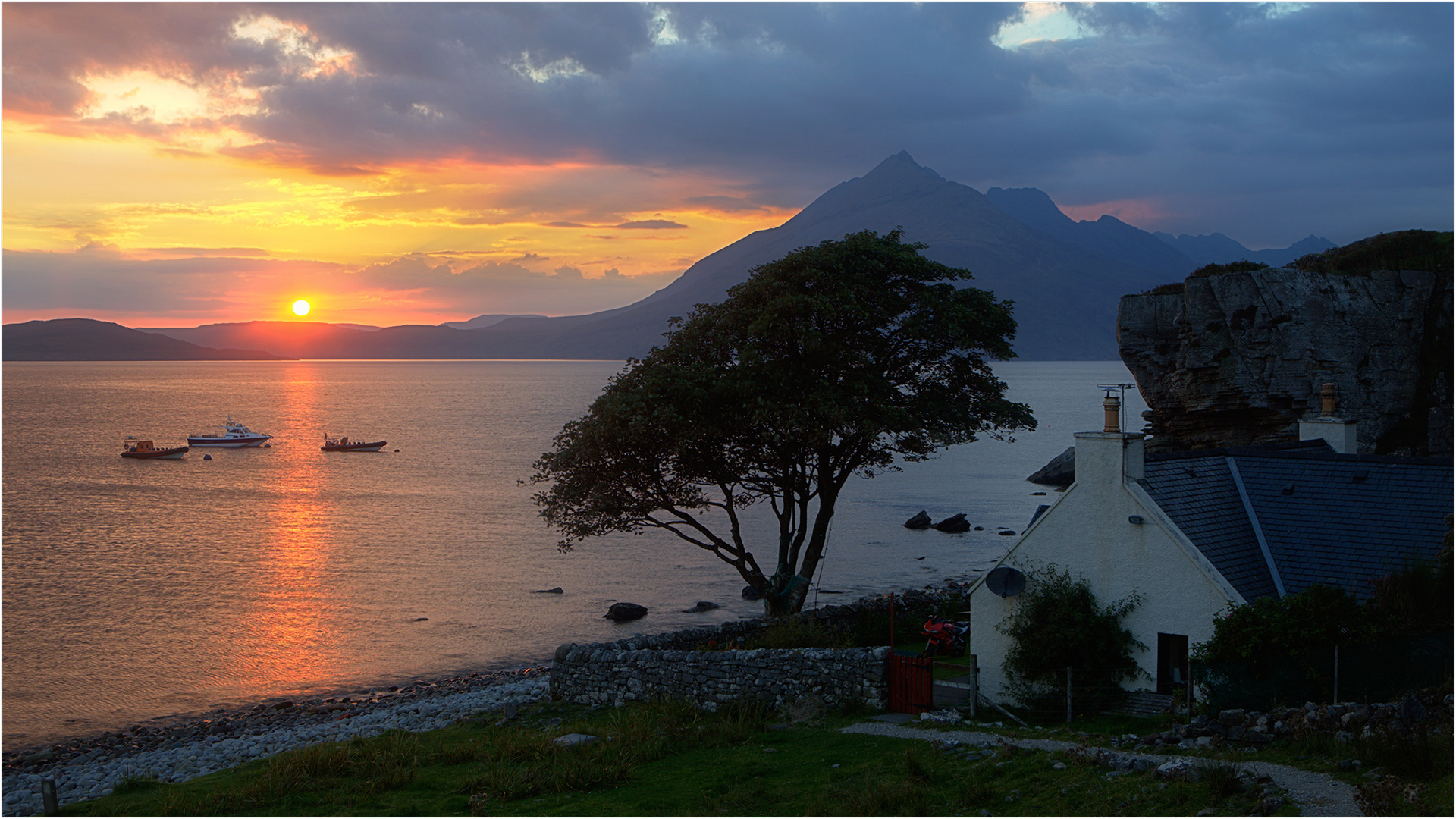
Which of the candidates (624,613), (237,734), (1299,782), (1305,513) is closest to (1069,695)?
(1299,782)

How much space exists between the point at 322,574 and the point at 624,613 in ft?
75.8

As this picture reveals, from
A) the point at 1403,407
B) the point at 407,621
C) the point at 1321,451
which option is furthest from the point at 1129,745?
the point at 1403,407

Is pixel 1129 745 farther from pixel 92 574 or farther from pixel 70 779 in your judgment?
pixel 92 574

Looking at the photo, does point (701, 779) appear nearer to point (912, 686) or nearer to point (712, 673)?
point (912, 686)

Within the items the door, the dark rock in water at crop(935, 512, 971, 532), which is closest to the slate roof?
the door

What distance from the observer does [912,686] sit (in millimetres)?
21406

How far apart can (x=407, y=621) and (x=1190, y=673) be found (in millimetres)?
39094

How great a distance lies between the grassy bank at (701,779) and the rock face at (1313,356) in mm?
45293

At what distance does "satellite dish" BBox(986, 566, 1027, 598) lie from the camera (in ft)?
A: 73.5

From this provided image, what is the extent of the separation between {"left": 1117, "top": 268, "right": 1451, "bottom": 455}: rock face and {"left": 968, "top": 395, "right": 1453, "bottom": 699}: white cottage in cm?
3715

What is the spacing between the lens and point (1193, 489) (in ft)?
74.0

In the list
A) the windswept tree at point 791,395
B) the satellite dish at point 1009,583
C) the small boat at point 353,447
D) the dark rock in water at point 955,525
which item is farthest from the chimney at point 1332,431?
the small boat at point 353,447

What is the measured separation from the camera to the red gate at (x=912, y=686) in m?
21.3

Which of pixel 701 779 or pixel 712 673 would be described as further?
pixel 712 673
